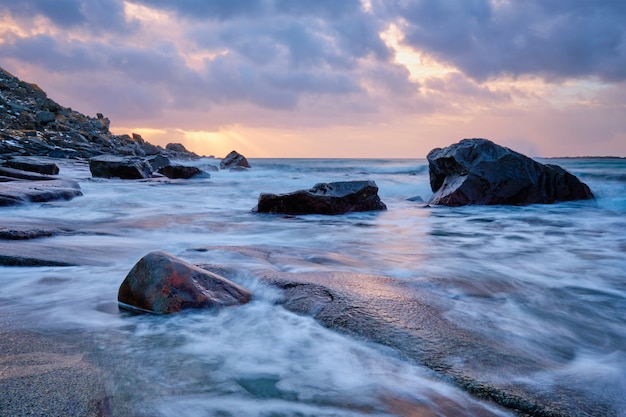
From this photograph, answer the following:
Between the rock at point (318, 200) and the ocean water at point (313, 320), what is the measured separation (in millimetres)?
1235

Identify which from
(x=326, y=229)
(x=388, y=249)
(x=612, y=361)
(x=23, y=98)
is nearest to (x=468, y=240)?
(x=388, y=249)

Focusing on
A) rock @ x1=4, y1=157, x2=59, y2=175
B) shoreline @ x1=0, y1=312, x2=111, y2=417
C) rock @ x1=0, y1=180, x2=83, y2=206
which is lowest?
shoreline @ x1=0, y1=312, x2=111, y2=417

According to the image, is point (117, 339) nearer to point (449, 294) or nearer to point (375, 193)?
point (449, 294)

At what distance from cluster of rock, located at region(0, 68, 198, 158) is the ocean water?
17.0m

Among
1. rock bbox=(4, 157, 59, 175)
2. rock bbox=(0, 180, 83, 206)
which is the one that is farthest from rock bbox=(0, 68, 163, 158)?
rock bbox=(0, 180, 83, 206)

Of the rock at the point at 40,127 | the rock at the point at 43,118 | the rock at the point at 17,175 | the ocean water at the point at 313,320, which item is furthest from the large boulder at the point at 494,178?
the rock at the point at 43,118

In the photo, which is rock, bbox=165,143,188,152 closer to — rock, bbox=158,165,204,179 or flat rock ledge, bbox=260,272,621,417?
rock, bbox=158,165,204,179

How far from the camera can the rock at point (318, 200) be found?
668 cm

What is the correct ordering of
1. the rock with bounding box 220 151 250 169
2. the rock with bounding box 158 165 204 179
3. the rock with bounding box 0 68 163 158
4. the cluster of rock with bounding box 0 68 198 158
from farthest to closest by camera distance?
1. the rock with bounding box 220 151 250 169
2. the rock with bounding box 0 68 163 158
3. the cluster of rock with bounding box 0 68 198 158
4. the rock with bounding box 158 165 204 179

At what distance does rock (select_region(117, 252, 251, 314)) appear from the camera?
83.9 inches

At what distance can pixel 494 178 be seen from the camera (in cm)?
834

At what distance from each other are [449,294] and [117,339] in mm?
1875

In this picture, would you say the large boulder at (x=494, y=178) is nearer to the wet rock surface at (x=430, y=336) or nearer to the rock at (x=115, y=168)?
the wet rock surface at (x=430, y=336)

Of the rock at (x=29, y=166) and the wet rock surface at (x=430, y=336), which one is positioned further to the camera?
the rock at (x=29, y=166)
